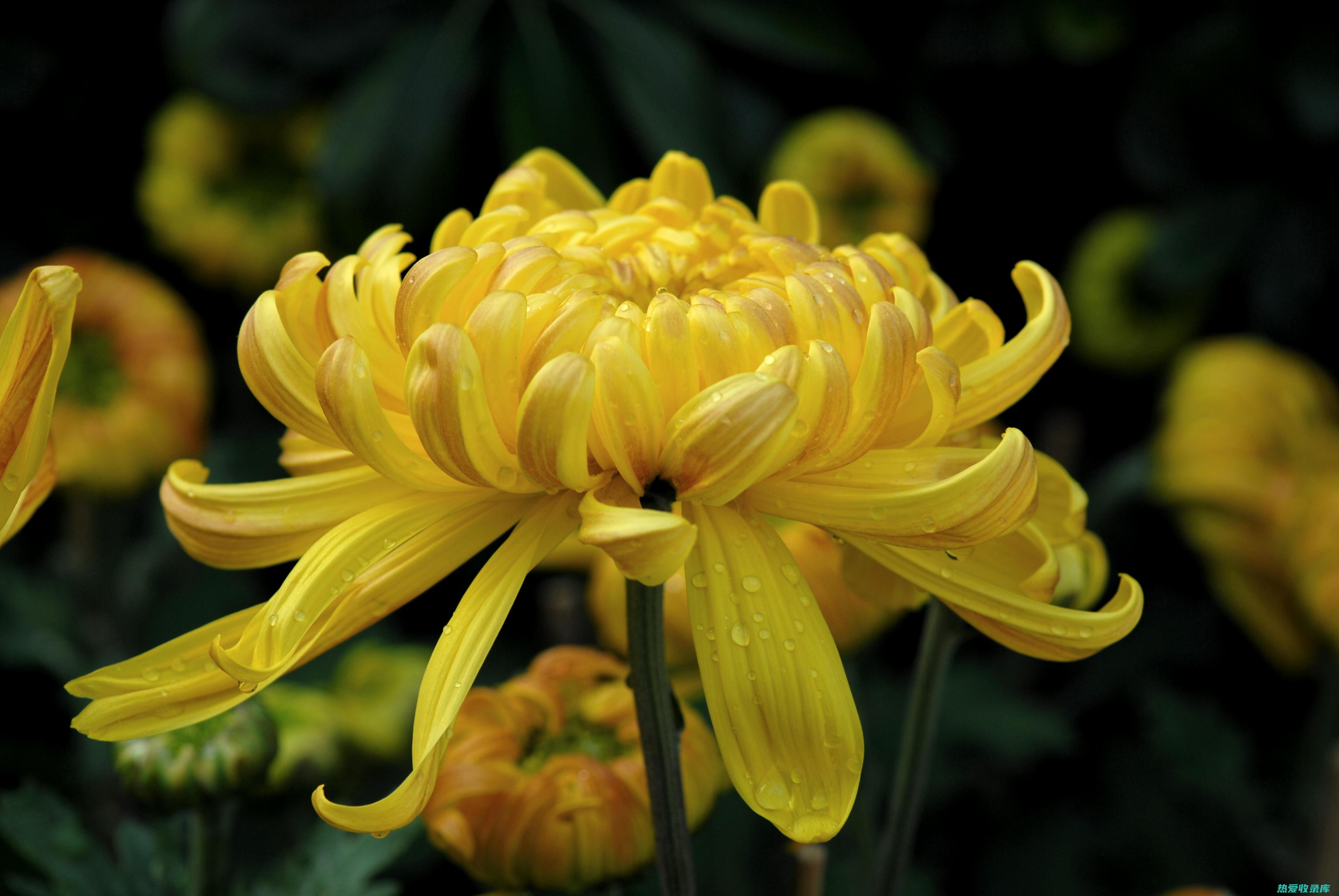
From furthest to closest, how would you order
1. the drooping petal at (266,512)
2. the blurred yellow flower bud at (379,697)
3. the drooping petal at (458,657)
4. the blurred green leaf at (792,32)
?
1. the blurred green leaf at (792,32)
2. the blurred yellow flower bud at (379,697)
3. the drooping petal at (266,512)
4. the drooping petal at (458,657)

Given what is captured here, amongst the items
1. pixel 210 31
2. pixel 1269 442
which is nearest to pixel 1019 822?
pixel 1269 442

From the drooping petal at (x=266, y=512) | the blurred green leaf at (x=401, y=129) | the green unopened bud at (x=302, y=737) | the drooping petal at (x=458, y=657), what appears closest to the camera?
the drooping petal at (x=458, y=657)

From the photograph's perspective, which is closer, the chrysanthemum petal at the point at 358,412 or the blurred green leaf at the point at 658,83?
the chrysanthemum petal at the point at 358,412

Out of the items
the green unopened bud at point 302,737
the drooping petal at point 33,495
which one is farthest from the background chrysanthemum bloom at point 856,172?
the drooping petal at point 33,495

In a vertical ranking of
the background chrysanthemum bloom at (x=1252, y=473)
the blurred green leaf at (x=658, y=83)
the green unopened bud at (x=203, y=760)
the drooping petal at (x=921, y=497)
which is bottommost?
the background chrysanthemum bloom at (x=1252, y=473)

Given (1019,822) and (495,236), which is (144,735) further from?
(1019,822)

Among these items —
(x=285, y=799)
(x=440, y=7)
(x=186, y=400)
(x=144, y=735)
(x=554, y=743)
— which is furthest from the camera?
(x=440, y=7)

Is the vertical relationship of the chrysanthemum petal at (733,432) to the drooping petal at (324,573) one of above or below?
above

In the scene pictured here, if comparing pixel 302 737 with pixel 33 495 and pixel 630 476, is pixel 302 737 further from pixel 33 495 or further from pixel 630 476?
pixel 630 476

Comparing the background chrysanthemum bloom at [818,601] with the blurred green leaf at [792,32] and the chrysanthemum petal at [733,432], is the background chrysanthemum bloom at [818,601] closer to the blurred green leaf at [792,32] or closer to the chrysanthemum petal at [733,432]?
the chrysanthemum petal at [733,432]
